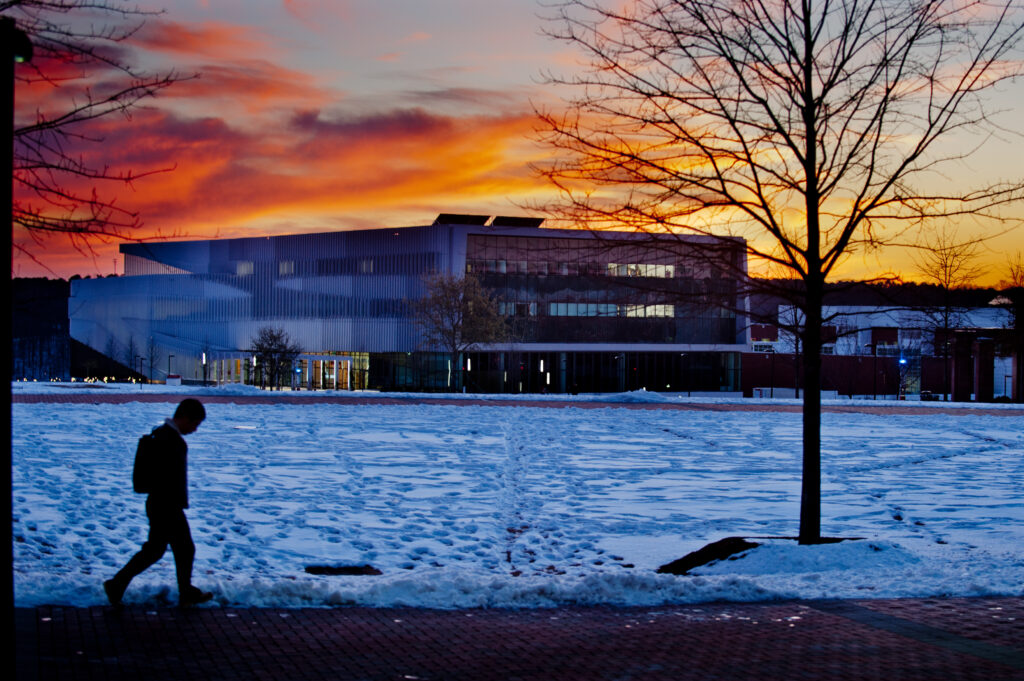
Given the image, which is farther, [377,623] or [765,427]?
[765,427]

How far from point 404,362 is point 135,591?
8168 cm

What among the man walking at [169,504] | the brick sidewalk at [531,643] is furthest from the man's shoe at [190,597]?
the brick sidewalk at [531,643]

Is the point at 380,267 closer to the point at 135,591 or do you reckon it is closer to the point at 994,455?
the point at 994,455

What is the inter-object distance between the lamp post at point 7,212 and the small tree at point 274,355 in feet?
266

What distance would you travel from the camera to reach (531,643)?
26.6 ft

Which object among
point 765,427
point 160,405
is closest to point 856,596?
point 765,427

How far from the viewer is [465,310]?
78.2 m

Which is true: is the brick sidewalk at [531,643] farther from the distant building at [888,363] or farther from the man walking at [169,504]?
the distant building at [888,363]

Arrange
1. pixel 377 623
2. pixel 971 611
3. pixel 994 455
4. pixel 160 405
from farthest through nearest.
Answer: pixel 160 405 < pixel 994 455 < pixel 971 611 < pixel 377 623

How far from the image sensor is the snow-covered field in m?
10.1

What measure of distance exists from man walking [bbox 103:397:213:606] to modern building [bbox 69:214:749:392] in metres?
73.1

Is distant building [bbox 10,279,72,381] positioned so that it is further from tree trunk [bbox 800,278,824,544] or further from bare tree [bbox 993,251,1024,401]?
tree trunk [bbox 800,278,824,544]

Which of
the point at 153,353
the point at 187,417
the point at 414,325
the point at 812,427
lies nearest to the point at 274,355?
the point at 414,325

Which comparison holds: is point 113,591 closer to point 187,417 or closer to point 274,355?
point 187,417
